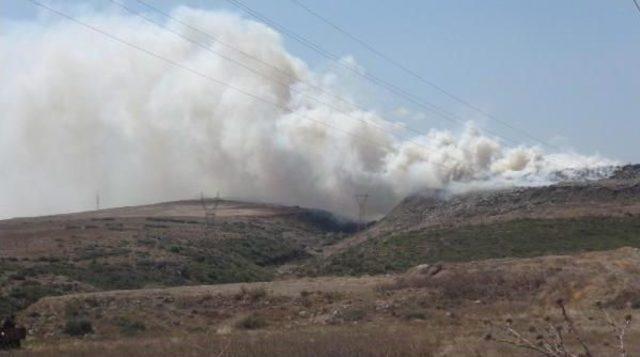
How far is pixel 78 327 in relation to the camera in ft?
138

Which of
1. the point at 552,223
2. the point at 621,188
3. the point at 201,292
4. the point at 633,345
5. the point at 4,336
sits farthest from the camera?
the point at 621,188

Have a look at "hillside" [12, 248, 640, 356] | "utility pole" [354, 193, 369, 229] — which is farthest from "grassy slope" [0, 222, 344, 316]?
"utility pole" [354, 193, 369, 229]

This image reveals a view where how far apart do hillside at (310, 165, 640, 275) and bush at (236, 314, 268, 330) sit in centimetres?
3586

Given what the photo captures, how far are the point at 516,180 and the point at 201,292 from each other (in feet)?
246

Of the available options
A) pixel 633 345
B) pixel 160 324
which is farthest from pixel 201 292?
pixel 633 345

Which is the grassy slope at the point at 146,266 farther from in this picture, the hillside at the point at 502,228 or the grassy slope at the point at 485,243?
the grassy slope at the point at 485,243

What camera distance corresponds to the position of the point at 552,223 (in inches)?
3588

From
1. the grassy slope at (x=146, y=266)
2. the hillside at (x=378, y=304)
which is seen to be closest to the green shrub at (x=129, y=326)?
the hillside at (x=378, y=304)

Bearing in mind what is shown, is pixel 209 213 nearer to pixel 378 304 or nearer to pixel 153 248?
pixel 153 248

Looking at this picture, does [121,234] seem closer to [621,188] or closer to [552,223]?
[552,223]

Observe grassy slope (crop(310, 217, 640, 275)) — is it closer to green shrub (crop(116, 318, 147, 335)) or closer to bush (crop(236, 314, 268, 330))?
bush (crop(236, 314, 268, 330))

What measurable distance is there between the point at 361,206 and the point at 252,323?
9029 cm

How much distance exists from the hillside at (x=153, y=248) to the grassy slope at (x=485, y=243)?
8460 mm

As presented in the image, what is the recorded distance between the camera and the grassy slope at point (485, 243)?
81688 millimetres
